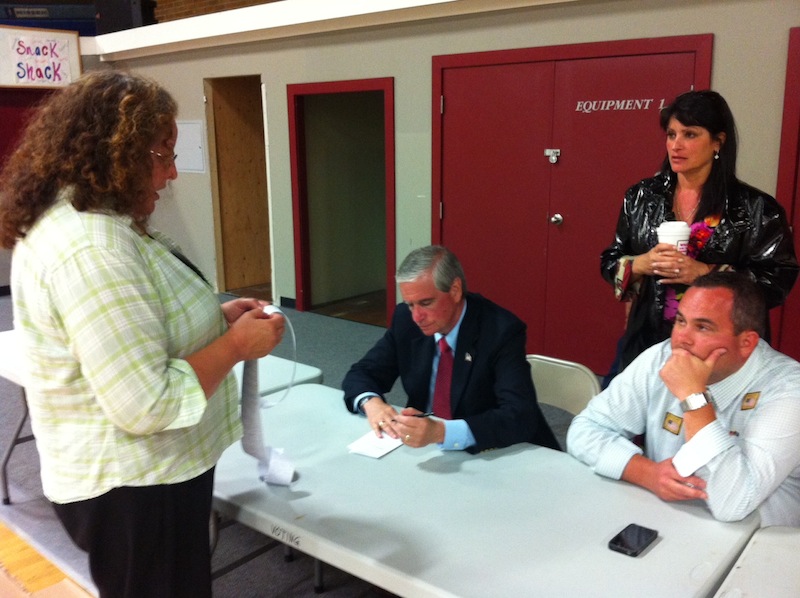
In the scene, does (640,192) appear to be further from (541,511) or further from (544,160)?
(544,160)

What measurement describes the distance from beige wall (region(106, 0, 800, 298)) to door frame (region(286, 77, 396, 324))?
0.06m

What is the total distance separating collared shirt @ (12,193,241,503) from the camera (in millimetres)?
1024

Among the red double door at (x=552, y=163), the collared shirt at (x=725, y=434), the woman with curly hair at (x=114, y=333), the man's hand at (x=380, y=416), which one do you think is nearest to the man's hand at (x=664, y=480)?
the collared shirt at (x=725, y=434)

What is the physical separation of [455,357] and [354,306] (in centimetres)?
450

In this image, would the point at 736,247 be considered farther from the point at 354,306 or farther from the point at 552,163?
the point at 354,306

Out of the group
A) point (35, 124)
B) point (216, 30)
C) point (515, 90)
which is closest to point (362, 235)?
point (216, 30)

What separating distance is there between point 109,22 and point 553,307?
223 inches

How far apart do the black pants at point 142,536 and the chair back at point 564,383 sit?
130 centimetres

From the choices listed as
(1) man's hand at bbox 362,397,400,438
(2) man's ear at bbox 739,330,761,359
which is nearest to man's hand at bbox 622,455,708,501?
(2) man's ear at bbox 739,330,761,359

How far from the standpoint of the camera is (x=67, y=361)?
1068 mm

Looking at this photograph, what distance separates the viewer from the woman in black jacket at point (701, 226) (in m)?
2.06

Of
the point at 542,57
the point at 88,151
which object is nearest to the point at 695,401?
the point at 88,151

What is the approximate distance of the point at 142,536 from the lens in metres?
1.15

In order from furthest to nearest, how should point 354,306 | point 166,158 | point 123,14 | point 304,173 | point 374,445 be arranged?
point 123,14
point 354,306
point 304,173
point 374,445
point 166,158
